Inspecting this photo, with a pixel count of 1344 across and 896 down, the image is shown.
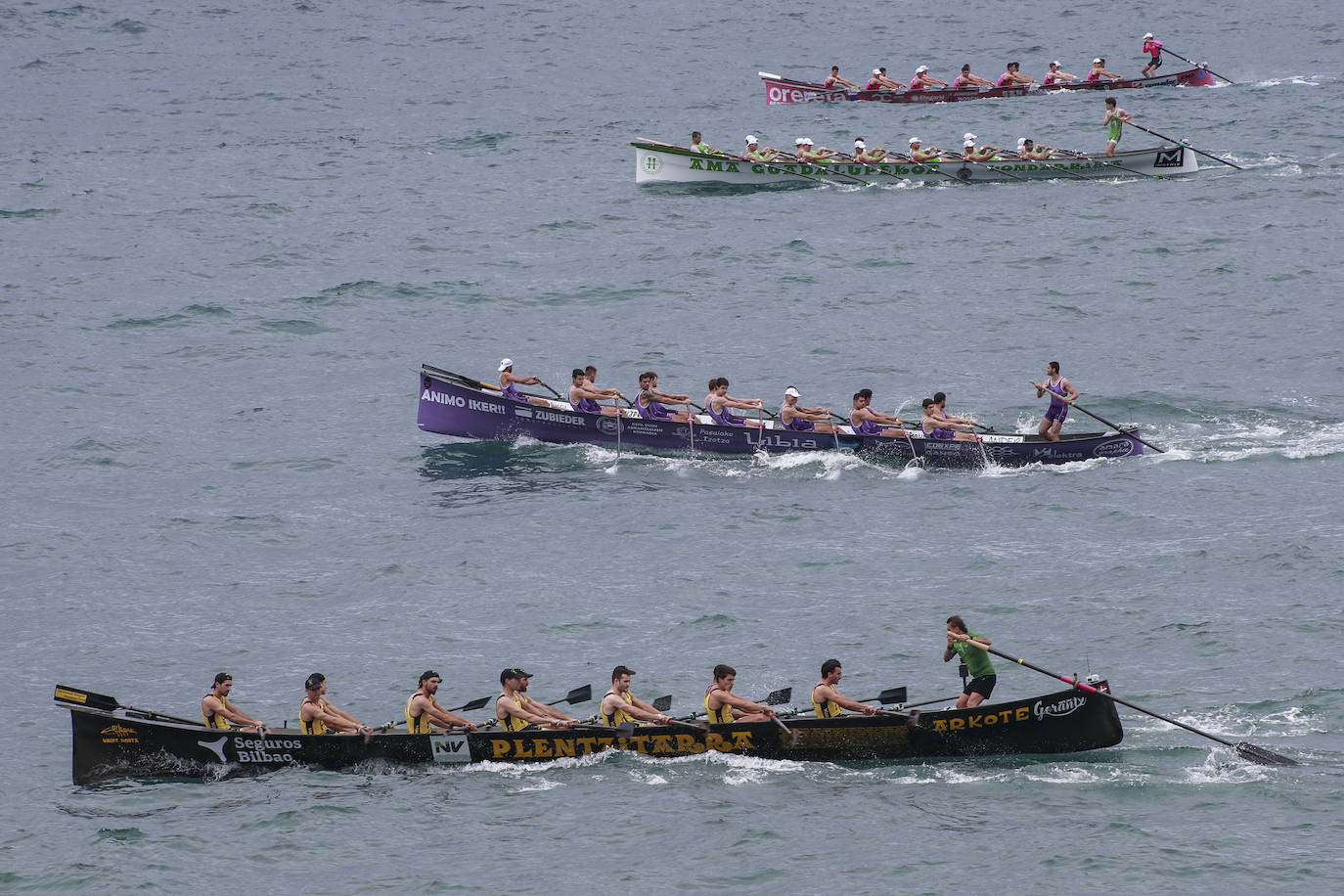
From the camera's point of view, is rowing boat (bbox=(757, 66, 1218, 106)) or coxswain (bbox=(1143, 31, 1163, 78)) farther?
coxswain (bbox=(1143, 31, 1163, 78))

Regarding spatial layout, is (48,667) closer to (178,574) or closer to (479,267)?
(178,574)

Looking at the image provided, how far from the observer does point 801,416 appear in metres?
36.2

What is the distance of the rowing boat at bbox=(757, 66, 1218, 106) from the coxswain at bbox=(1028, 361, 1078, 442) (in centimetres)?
3326

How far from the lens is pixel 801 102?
68.1 meters

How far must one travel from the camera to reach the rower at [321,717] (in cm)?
2466

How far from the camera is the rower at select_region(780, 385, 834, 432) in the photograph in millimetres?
36219

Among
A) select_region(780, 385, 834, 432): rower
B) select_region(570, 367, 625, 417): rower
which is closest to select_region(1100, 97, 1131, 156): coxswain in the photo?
select_region(780, 385, 834, 432): rower

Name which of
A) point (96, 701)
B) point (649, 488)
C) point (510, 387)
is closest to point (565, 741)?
point (96, 701)

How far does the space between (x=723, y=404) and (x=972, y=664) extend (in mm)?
12679

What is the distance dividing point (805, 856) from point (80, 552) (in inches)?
693

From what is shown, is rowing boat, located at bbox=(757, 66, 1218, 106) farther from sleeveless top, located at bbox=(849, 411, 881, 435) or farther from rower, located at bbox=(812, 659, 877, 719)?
rower, located at bbox=(812, 659, 877, 719)

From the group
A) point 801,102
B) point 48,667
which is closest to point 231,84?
point 801,102

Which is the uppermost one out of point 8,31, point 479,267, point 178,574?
point 8,31

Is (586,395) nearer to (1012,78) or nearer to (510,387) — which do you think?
(510,387)
